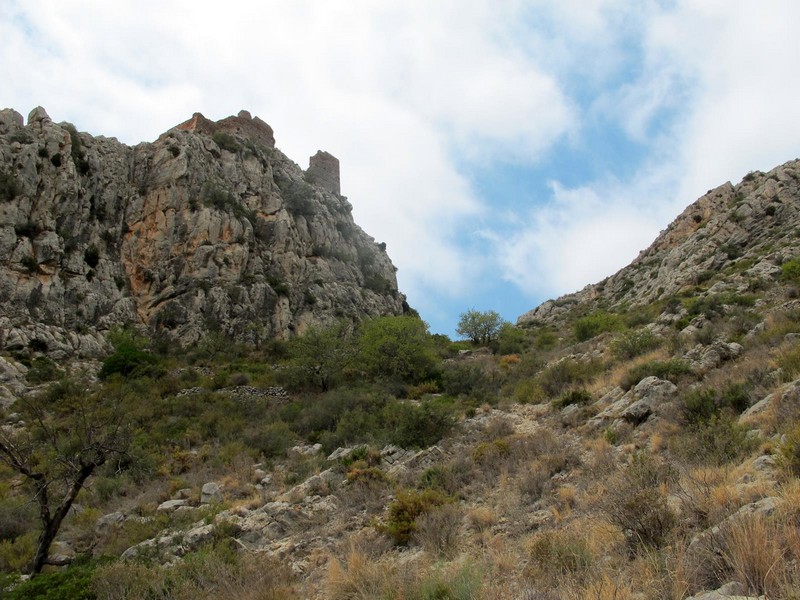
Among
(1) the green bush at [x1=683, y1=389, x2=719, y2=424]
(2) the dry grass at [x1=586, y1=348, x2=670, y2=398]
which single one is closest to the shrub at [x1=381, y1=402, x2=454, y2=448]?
(2) the dry grass at [x1=586, y1=348, x2=670, y2=398]

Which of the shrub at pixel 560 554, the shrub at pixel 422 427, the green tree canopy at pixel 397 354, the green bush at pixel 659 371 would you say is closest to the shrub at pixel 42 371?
the green tree canopy at pixel 397 354

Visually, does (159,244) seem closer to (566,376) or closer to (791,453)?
(566,376)

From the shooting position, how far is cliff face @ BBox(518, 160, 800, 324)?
77.8ft

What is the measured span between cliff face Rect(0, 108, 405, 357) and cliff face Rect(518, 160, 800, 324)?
21796 millimetres

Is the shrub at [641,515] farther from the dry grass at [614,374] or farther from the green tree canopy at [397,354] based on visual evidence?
the green tree canopy at [397,354]

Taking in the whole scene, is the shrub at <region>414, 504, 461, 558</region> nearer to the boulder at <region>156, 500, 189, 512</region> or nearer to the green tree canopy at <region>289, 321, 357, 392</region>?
the boulder at <region>156, 500, 189, 512</region>

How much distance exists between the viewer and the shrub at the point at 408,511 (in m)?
6.75

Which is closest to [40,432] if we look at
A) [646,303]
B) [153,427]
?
[153,427]

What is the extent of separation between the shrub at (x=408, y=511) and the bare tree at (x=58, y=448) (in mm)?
5295

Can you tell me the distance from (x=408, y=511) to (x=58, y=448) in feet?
26.8

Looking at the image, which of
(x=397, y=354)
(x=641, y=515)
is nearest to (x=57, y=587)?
(x=641, y=515)

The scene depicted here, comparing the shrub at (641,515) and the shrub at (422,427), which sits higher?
the shrub at (422,427)

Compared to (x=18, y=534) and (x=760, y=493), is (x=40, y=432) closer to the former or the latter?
(x=18, y=534)

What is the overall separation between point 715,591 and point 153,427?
17389 mm
